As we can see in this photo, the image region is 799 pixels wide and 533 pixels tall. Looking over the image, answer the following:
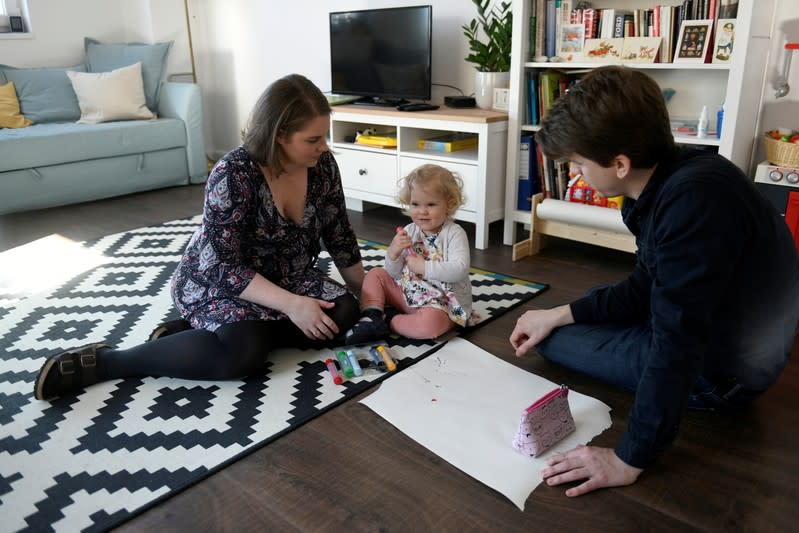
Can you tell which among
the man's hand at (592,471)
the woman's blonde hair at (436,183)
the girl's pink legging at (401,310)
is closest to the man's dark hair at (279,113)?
the woman's blonde hair at (436,183)

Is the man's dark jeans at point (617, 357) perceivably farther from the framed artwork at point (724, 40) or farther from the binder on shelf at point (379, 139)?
the binder on shelf at point (379, 139)

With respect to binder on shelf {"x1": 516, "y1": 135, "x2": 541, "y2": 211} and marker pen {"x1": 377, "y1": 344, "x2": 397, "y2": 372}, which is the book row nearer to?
binder on shelf {"x1": 516, "y1": 135, "x2": 541, "y2": 211}

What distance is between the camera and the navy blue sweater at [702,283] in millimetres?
989

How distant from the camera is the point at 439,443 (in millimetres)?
1318

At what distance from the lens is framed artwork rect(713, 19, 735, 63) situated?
2059 mm

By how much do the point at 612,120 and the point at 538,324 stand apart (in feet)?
2.14

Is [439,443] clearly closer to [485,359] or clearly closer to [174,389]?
[485,359]

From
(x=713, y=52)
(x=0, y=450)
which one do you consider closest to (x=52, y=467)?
(x=0, y=450)

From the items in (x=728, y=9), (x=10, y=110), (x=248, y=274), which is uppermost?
(x=728, y=9)

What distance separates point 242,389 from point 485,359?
62 cm

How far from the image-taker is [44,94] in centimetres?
370

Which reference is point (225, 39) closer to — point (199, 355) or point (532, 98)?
point (532, 98)

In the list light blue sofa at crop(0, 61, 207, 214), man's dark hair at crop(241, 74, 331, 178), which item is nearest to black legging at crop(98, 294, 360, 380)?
man's dark hair at crop(241, 74, 331, 178)

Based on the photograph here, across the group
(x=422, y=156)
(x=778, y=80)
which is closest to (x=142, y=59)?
(x=422, y=156)
